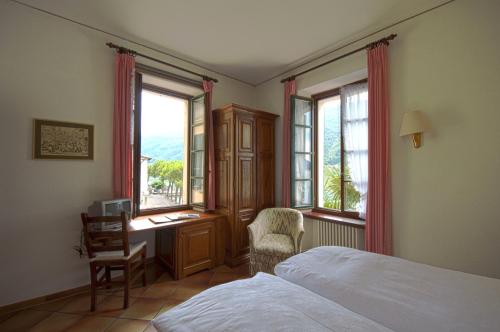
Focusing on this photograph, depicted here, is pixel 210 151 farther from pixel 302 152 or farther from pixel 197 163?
pixel 302 152

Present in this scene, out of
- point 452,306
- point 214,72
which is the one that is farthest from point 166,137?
point 452,306

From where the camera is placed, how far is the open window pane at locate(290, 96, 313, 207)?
3.29 m

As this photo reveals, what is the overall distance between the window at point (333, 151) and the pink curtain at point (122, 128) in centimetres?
219

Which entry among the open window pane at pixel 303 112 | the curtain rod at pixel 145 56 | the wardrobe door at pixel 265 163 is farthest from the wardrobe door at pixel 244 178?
the curtain rod at pixel 145 56

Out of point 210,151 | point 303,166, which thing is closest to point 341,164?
point 303,166

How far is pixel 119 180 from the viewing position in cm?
255

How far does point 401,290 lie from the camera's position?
114 centimetres

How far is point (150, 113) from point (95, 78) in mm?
770

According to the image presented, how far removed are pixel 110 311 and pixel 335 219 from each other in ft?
8.74

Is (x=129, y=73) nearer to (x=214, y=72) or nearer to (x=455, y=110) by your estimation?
(x=214, y=72)

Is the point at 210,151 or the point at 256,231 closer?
the point at 256,231

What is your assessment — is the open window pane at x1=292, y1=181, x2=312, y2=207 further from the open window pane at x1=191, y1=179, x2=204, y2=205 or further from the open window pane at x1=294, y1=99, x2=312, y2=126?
the open window pane at x1=191, y1=179, x2=204, y2=205

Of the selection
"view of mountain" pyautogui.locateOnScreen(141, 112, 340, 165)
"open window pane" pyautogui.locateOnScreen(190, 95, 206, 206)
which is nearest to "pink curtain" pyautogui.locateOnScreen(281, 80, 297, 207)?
"view of mountain" pyautogui.locateOnScreen(141, 112, 340, 165)

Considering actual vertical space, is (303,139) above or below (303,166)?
above
